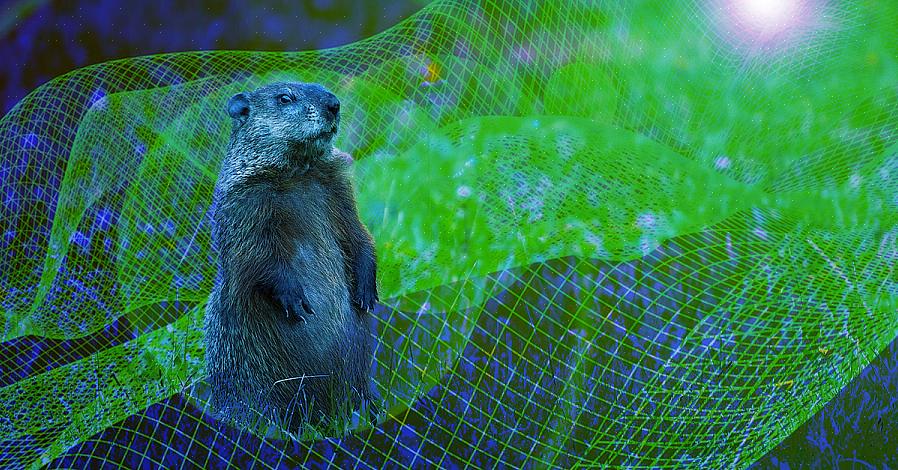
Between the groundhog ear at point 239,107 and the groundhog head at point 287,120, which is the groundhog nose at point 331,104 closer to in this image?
the groundhog head at point 287,120

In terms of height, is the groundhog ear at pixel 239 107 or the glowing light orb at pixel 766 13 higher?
the glowing light orb at pixel 766 13

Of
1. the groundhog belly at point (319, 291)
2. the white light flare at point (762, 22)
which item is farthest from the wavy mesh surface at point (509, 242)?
the groundhog belly at point (319, 291)

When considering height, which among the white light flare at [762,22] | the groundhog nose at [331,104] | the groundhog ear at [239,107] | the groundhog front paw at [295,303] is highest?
the white light flare at [762,22]

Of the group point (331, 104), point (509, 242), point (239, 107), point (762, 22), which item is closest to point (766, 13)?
point (762, 22)

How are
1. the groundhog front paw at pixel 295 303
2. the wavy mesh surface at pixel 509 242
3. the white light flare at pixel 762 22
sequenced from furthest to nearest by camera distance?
the white light flare at pixel 762 22
the wavy mesh surface at pixel 509 242
the groundhog front paw at pixel 295 303

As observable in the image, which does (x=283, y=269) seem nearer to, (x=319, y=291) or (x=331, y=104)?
(x=319, y=291)

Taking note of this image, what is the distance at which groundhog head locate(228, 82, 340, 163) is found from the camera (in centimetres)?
156

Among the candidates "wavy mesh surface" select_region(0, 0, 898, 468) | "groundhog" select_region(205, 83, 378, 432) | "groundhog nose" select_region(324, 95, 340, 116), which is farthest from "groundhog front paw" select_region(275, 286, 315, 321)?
"groundhog nose" select_region(324, 95, 340, 116)

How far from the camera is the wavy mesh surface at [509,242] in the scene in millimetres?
1738

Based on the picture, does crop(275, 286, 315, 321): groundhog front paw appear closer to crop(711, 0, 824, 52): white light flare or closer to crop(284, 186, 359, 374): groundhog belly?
crop(284, 186, 359, 374): groundhog belly

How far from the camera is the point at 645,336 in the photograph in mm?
1841

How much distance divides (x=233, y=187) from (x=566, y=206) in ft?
2.85

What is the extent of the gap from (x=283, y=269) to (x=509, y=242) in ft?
2.01

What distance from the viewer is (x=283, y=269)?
1516 mm
